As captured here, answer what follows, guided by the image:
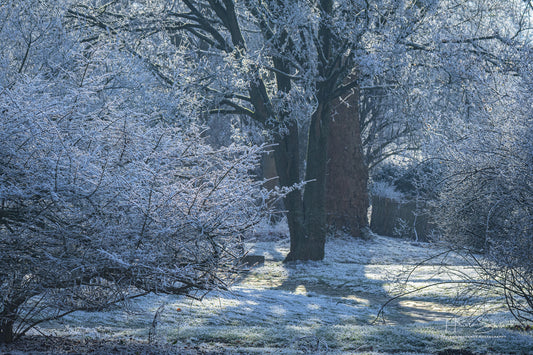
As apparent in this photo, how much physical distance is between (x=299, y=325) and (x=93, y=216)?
3835 mm

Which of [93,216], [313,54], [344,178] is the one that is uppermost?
[313,54]

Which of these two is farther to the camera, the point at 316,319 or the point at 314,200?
the point at 314,200

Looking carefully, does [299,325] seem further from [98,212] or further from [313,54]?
[313,54]

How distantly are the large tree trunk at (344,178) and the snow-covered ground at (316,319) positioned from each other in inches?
166

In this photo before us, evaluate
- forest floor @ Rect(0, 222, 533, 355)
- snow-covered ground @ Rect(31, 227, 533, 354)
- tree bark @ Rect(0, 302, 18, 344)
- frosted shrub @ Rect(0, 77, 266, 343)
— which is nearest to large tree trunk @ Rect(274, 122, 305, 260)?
snow-covered ground @ Rect(31, 227, 533, 354)

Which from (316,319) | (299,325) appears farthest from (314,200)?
(299,325)

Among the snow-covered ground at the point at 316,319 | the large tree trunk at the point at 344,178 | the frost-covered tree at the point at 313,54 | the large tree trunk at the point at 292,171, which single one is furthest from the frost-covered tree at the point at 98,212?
the large tree trunk at the point at 344,178

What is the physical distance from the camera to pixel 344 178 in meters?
19.6

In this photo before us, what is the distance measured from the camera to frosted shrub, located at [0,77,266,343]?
5.28 meters

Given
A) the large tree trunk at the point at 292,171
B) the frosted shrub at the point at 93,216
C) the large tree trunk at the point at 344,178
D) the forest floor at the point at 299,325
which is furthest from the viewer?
the large tree trunk at the point at 344,178

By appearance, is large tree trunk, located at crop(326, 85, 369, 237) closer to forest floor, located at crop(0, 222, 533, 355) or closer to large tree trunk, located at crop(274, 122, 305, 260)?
large tree trunk, located at crop(274, 122, 305, 260)

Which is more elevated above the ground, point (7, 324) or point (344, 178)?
point (344, 178)

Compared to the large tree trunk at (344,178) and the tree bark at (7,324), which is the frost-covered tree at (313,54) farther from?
the tree bark at (7,324)

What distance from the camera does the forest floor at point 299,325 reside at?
643cm
